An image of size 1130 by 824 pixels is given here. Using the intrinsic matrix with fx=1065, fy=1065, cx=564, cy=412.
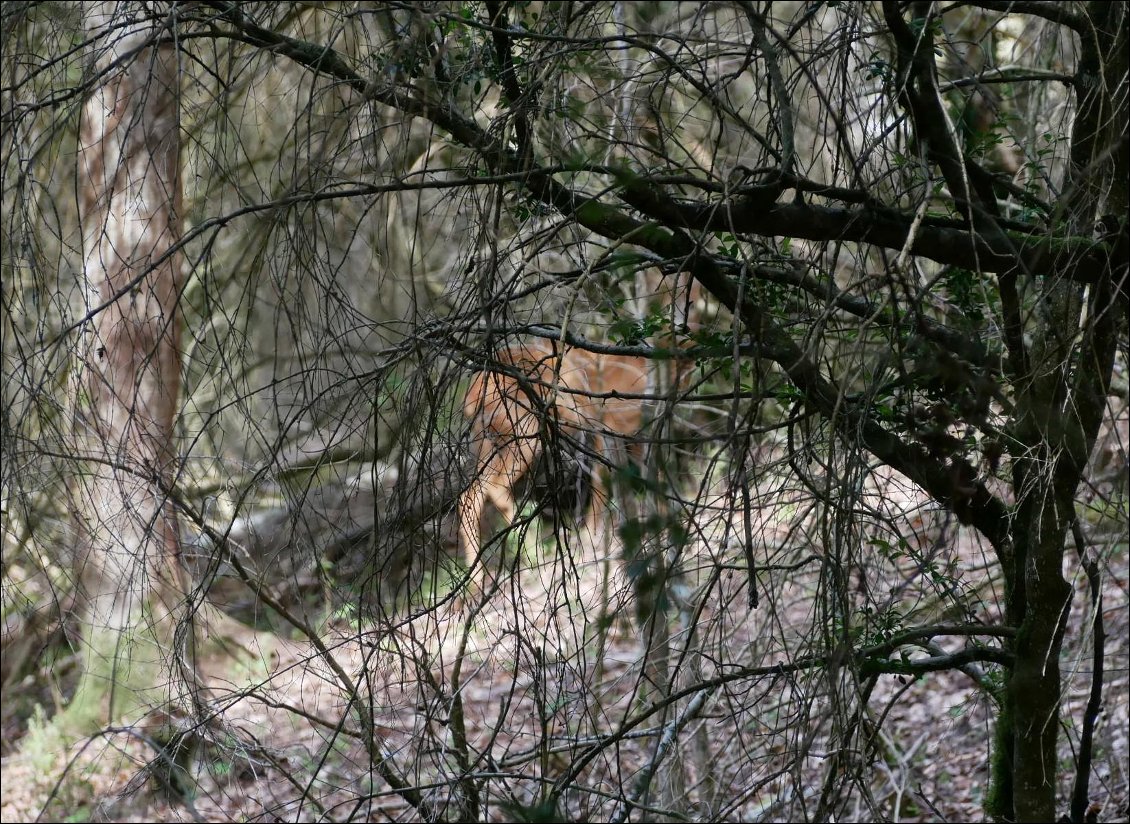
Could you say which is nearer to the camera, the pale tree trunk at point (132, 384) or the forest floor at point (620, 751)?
the pale tree trunk at point (132, 384)

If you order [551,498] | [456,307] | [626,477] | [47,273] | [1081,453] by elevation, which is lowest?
[626,477]

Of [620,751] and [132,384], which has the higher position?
[132,384]

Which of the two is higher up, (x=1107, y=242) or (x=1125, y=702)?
(x=1125, y=702)

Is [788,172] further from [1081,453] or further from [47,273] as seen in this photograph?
[47,273]

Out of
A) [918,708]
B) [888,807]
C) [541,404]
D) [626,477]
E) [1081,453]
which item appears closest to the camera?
[626,477]

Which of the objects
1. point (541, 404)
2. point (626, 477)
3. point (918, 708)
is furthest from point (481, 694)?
point (626, 477)

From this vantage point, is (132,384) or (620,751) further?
(620,751)

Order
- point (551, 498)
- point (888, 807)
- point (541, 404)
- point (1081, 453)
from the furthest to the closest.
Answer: point (888, 807), point (1081, 453), point (551, 498), point (541, 404)

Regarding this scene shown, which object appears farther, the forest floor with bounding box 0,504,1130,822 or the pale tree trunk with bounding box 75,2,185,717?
the forest floor with bounding box 0,504,1130,822

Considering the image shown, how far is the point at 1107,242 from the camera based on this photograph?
7.91ft

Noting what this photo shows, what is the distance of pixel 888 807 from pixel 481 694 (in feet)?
9.71

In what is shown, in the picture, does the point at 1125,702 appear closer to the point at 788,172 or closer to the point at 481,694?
the point at 481,694

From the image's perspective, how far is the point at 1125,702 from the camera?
5.67 metres

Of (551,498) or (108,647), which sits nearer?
(551,498)
